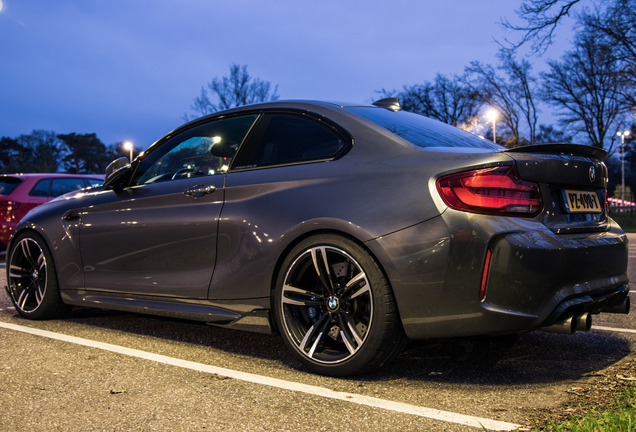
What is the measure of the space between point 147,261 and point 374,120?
1795 mm

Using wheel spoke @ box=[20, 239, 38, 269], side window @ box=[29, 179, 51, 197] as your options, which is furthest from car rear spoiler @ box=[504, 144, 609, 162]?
side window @ box=[29, 179, 51, 197]

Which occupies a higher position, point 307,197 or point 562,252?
point 307,197

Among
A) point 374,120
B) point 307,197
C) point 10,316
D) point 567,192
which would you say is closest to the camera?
point 567,192

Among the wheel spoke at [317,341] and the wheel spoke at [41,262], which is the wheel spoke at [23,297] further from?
the wheel spoke at [317,341]

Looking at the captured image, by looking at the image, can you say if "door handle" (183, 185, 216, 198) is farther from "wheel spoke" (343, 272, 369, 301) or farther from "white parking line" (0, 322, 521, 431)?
"wheel spoke" (343, 272, 369, 301)

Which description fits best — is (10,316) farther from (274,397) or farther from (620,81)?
(620,81)

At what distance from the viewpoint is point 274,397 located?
2777 millimetres

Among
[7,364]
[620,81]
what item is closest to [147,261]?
[7,364]

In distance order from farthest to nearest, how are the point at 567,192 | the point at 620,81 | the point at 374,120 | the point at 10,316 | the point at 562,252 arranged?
the point at 620,81
the point at 10,316
the point at 374,120
the point at 567,192
the point at 562,252

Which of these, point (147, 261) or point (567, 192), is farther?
point (147, 261)

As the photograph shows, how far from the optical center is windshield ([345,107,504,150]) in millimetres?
3260

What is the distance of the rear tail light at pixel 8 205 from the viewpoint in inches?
382

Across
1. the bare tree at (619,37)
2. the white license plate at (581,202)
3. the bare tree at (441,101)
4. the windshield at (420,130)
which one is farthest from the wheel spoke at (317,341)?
the bare tree at (441,101)

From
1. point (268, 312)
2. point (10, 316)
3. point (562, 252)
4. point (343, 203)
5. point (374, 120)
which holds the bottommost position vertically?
point (10, 316)
